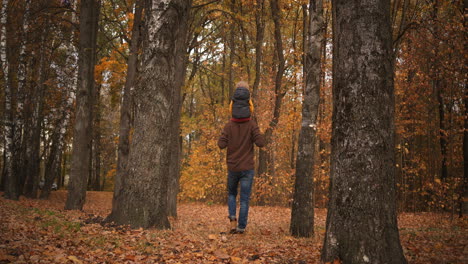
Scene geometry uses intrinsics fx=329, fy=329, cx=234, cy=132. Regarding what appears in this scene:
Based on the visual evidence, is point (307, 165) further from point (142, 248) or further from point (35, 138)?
point (35, 138)

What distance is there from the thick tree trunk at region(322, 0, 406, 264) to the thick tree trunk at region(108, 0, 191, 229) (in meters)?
3.20

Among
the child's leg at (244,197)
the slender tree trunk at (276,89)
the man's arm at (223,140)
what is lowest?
the child's leg at (244,197)

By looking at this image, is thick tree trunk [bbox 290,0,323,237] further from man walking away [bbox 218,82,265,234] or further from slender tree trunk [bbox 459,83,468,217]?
slender tree trunk [bbox 459,83,468,217]

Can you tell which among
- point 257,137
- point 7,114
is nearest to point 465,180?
point 257,137

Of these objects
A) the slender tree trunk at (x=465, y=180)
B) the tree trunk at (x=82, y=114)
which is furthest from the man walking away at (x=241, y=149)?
the slender tree trunk at (x=465, y=180)

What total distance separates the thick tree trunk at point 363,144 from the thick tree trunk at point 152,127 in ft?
10.5

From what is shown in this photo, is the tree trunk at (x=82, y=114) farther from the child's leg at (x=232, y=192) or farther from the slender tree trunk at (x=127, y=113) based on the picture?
the child's leg at (x=232, y=192)

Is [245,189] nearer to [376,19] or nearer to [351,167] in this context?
[351,167]

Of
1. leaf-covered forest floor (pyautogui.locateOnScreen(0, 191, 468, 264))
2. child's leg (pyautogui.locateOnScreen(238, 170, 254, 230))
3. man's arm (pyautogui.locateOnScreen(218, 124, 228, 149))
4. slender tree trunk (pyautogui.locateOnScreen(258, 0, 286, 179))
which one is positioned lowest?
leaf-covered forest floor (pyautogui.locateOnScreen(0, 191, 468, 264))

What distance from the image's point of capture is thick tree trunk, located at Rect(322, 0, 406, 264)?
3.21 m

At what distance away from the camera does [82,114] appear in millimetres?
10641

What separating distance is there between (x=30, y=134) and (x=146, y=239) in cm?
1418

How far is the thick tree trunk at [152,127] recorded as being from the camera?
5613 mm

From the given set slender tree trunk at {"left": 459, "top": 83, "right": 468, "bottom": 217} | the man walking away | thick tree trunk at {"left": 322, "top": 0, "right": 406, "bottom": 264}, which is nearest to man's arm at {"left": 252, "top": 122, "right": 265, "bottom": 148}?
the man walking away
